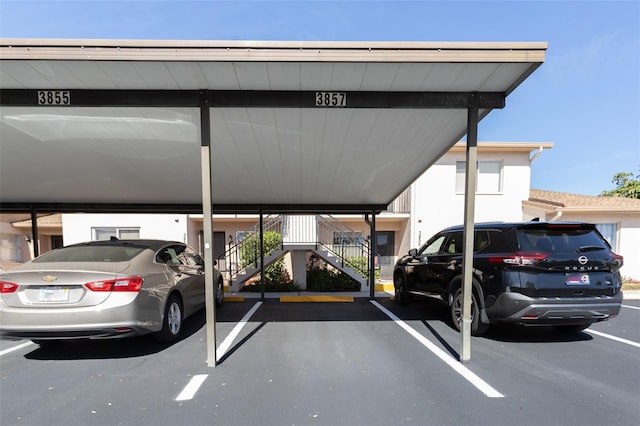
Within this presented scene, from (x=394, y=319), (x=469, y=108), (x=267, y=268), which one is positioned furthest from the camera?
(x=267, y=268)

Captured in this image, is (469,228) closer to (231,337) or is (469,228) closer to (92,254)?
(231,337)

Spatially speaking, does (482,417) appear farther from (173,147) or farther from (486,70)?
(173,147)

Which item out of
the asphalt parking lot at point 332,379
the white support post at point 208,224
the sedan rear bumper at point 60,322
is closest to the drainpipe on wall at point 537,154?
the asphalt parking lot at point 332,379

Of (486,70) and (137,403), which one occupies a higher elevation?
(486,70)

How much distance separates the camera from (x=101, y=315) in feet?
10.3

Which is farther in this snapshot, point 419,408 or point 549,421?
point 419,408

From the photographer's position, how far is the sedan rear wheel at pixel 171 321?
3824 millimetres

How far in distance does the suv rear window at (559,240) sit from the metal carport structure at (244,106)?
1.19 m

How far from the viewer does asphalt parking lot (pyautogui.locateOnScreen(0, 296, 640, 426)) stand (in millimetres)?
2436

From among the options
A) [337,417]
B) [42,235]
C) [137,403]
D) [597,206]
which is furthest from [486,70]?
[42,235]

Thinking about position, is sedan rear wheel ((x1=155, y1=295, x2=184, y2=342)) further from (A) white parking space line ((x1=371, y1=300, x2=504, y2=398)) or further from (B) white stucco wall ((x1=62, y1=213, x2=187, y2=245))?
(B) white stucco wall ((x1=62, y1=213, x2=187, y2=245))

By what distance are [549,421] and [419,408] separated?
41.0 inches

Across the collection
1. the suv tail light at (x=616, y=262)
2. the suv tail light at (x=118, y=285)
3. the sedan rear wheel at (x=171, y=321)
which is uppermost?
the suv tail light at (x=616, y=262)

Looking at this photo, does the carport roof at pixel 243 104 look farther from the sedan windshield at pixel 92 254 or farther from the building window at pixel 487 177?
the building window at pixel 487 177
